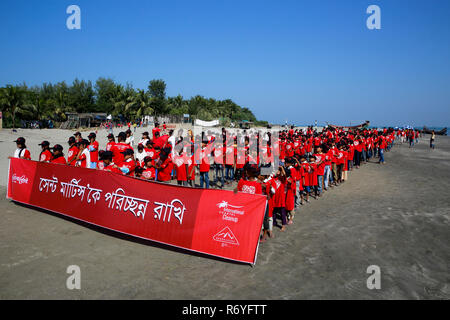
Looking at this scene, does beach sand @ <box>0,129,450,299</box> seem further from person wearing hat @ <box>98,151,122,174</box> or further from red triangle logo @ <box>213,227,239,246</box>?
person wearing hat @ <box>98,151,122,174</box>

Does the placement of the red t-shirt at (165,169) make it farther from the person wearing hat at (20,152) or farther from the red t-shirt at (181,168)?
the person wearing hat at (20,152)

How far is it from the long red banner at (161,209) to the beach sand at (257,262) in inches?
12.6

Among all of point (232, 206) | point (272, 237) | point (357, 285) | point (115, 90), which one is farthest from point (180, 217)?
point (115, 90)

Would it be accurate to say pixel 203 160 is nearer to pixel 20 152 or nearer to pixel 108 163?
pixel 108 163

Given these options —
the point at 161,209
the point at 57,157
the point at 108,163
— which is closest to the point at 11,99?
the point at 57,157

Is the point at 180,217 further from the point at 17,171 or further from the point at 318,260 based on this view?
the point at 17,171

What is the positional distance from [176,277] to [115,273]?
1137 mm

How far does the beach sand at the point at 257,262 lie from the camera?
180 inches

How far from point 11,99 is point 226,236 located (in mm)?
44364

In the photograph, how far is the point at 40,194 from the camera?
821 cm

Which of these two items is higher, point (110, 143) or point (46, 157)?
point (110, 143)

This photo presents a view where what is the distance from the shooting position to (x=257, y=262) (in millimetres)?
5598
